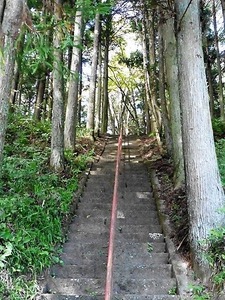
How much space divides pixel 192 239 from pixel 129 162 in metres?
5.42

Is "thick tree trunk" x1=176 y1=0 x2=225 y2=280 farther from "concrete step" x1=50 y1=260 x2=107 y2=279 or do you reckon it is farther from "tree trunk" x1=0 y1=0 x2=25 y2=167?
"tree trunk" x1=0 y1=0 x2=25 y2=167

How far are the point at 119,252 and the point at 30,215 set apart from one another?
136 cm

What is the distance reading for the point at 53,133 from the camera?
24.3 ft

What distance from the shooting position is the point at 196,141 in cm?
437

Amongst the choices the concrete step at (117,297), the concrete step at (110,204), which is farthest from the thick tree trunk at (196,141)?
the concrete step at (110,204)

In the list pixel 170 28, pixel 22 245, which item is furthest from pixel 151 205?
pixel 170 28

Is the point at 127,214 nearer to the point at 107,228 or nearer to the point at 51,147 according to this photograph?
the point at 107,228

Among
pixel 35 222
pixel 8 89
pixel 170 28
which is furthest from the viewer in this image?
pixel 170 28

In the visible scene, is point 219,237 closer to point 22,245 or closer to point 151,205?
point 22,245

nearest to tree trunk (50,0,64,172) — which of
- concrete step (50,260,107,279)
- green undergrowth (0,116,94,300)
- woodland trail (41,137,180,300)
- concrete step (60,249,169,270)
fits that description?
green undergrowth (0,116,94,300)

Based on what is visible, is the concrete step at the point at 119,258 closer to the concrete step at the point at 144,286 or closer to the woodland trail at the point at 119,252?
the woodland trail at the point at 119,252

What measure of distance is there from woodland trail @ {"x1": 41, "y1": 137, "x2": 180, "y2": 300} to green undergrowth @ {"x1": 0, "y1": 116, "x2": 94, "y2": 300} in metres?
0.24

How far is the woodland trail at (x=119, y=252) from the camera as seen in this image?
3918 millimetres

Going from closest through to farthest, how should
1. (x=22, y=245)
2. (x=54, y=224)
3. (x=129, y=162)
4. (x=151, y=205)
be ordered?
(x=22, y=245)
(x=54, y=224)
(x=151, y=205)
(x=129, y=162)
